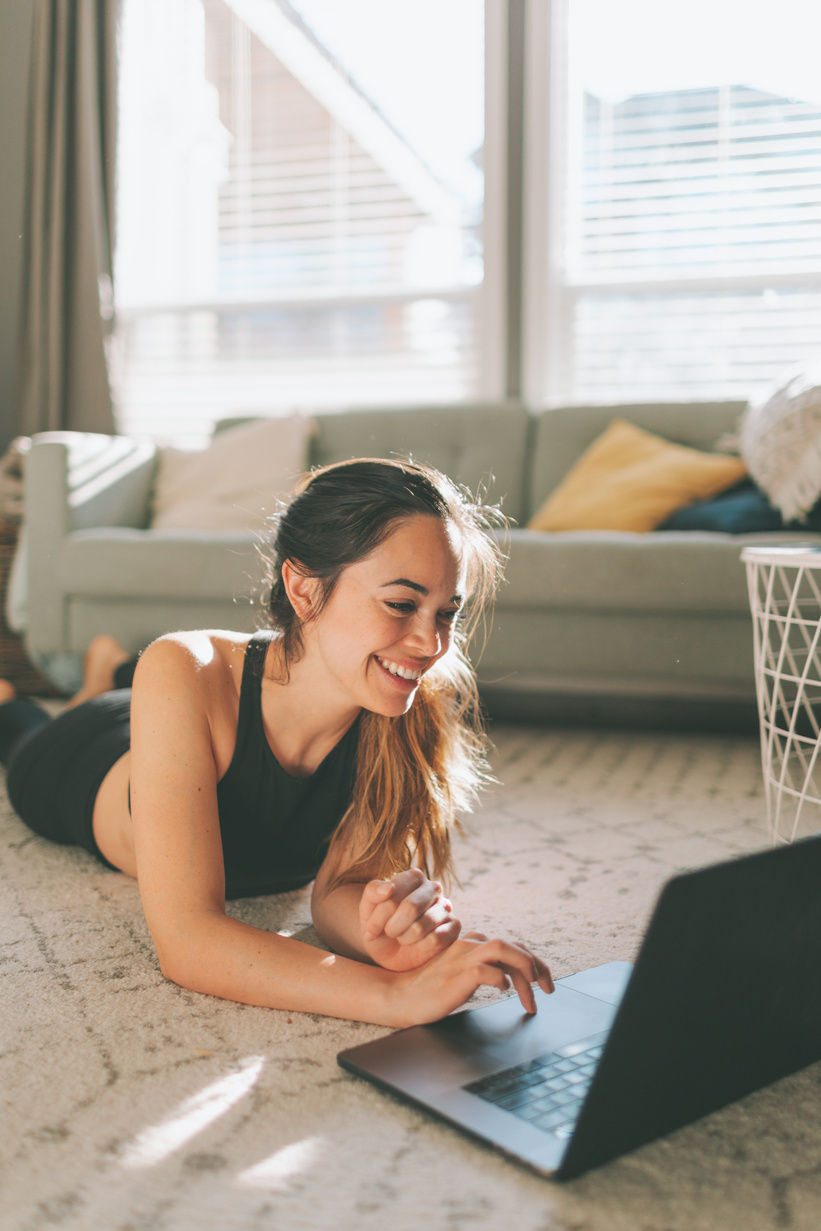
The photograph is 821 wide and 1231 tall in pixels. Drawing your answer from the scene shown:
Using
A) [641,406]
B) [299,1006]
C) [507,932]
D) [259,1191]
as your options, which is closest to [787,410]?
[641,406]

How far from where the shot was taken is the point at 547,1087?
2.89 feet

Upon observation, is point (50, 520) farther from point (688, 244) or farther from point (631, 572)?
point (688, 244)

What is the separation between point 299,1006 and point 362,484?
1.80ft

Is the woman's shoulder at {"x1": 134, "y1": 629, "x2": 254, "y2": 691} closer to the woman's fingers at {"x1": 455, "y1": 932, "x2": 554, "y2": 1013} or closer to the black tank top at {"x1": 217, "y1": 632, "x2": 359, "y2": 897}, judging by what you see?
the black tank top at {"x1": 217, "y1": 632, "x2": 359, "y2": 897}

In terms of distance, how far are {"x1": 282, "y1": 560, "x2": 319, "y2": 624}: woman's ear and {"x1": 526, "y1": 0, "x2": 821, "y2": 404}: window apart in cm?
260

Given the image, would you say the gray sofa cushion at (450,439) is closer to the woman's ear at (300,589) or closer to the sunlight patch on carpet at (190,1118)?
the woman's ear at (300,589)

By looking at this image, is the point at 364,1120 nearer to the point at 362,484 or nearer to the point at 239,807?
the point at 239,807

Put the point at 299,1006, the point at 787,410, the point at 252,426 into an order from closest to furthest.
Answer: the point at 299,1006 → the point at 787,410 → the point at 252,426

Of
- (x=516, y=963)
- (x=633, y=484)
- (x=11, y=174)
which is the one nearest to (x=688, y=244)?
(x=633, y=484)

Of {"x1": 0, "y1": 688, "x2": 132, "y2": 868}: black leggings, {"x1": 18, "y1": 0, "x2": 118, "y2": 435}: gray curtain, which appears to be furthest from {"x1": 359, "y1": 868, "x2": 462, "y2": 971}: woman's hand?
{"x1": 18, "y1": 0, "x2": 118, "y2": 435}: gray curtain

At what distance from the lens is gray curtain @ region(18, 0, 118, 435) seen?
155 inches

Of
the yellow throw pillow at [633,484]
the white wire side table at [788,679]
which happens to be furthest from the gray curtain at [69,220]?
the white wire side table at [788,679]

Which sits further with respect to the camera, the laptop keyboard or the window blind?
the window blind

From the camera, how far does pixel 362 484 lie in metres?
1.14
